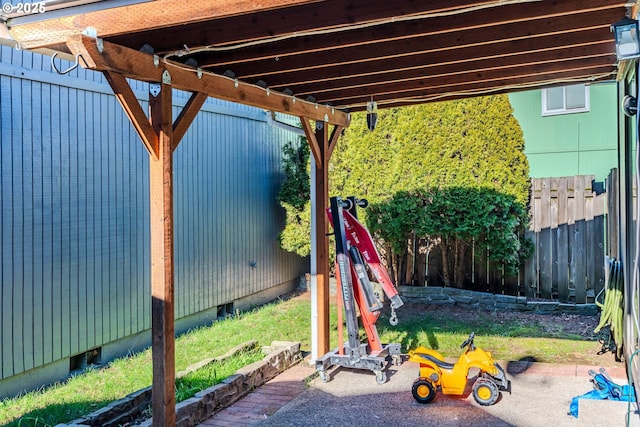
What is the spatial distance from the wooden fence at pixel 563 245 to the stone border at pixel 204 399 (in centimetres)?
389

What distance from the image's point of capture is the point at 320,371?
16.4 feet

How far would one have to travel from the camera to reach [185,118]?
3.69 meters

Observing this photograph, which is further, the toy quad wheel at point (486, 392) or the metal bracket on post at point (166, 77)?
the toy quad wheel at point (486, 392)

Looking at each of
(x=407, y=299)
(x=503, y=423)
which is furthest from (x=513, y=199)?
(x=503, y=423)

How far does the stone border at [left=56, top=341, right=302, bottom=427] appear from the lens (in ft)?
12.5

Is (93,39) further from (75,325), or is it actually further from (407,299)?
(407,299)

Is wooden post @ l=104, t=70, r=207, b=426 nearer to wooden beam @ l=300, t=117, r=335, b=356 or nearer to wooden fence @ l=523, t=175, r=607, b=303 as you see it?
wooden beam @ l=300, t=117, r=335, b=356

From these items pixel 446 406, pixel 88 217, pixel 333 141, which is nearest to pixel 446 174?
pixel 333 141

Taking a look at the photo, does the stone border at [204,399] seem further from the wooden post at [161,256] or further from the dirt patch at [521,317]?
the dirt patch at [521,317]

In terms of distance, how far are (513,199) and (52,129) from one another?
5.45 metres

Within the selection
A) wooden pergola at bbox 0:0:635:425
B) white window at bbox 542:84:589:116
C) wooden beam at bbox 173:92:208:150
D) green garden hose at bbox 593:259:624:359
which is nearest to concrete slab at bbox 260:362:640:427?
green garden hose at bbox 593:259:624:359

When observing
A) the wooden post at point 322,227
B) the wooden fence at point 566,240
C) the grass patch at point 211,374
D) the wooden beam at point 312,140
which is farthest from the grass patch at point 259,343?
the wooden beam at point 312,140

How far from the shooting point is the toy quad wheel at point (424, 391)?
4301 mm

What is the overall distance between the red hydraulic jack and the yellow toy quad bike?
1.96ft
